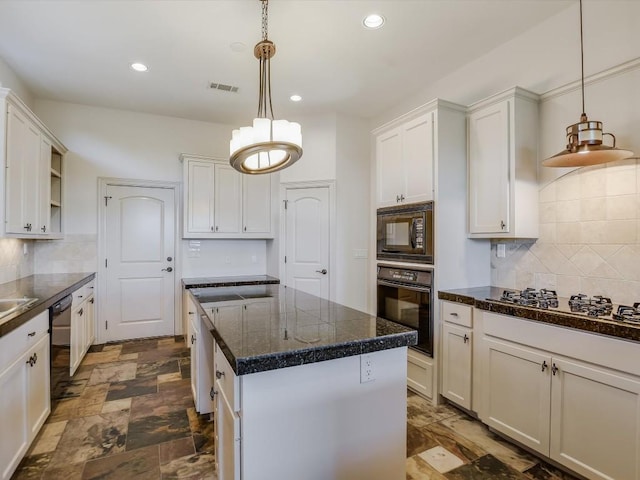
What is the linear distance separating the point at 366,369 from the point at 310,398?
0.27m

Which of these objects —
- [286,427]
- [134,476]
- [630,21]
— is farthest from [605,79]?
[134,476]

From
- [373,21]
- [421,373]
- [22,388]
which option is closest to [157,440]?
[22,388]

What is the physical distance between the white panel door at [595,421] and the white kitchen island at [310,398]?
105 centimetres

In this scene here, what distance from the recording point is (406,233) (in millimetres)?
3092

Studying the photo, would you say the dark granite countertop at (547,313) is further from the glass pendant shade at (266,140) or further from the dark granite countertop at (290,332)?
the glass pendant shade at (266,140)

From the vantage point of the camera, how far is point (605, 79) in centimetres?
227

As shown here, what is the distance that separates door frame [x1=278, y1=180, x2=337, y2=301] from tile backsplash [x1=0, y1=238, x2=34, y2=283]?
270 cm

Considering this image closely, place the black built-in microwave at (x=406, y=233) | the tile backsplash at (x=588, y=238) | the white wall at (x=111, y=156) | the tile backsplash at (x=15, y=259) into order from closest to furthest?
1. the tile backsplash at (x=588, y=238)
2. the black built-in microwave at (x=406, y=233)
3. the tile backsplash at (x=15, y=259)
4. the white wall at (x=111, y=156)

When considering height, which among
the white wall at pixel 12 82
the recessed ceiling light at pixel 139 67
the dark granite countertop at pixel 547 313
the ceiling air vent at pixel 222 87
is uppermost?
the ceiling air vent at pixel 222 87

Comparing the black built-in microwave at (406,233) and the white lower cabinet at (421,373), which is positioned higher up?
the black built-in microwave at (406,233)

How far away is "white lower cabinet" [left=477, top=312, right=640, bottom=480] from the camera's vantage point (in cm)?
170

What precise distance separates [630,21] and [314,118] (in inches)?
123

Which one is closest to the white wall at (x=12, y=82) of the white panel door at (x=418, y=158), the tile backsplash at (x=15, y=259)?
the tile backsplash at (x=15, y=259)

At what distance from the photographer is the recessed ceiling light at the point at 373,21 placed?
8.40 feet
